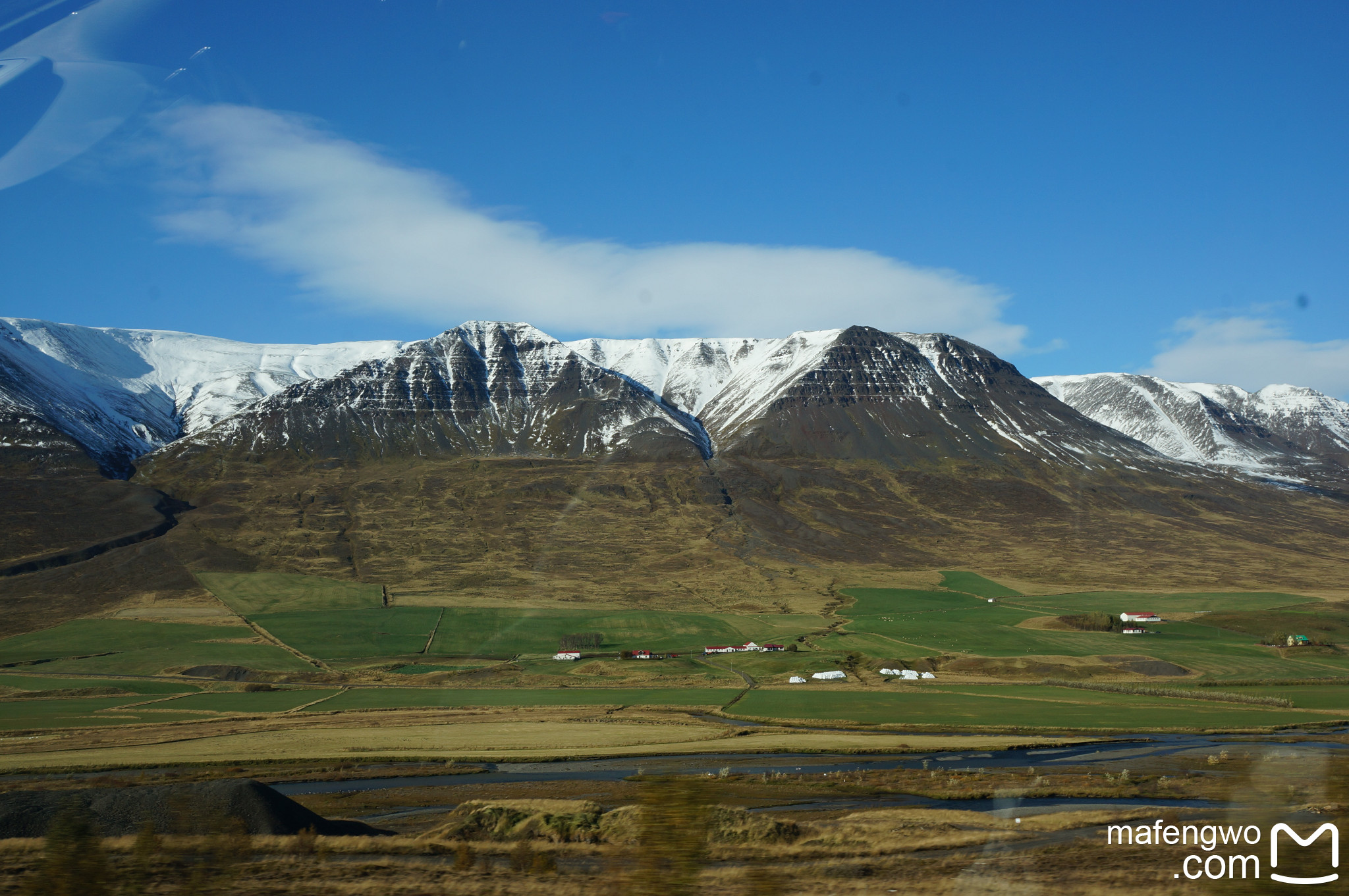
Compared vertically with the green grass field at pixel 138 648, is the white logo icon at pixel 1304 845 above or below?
above

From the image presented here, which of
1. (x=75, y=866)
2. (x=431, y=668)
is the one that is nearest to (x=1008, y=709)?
(x=431, y=668)

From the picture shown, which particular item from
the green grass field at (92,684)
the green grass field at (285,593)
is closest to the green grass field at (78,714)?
the green grass field at (92,684)

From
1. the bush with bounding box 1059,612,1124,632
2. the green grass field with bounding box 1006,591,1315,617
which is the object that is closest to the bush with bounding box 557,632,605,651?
the bush with bounding box 1059,612,1124,632

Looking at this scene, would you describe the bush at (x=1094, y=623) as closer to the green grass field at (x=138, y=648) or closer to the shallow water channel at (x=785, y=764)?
the shallow water channel at (x=785, y=764)

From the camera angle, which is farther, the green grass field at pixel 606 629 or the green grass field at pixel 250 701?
the green grass field at pixel 606 629

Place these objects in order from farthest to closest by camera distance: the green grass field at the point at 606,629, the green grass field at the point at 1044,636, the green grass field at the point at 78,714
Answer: the green grass field at the point at 606,629
the green grass field at the point at 1044,636
the green grass field at the point at 78,714

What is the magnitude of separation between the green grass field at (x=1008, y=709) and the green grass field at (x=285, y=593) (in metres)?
95.6

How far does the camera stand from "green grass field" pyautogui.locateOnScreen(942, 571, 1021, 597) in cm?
17062

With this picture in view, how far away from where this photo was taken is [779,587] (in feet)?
580

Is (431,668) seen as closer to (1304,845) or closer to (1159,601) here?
(1304,845)

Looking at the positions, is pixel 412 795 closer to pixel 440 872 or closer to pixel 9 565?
pixel 440 872

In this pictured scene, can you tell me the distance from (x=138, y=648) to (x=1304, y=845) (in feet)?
443

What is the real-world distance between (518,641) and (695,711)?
5424 centimetres

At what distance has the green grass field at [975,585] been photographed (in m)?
171
